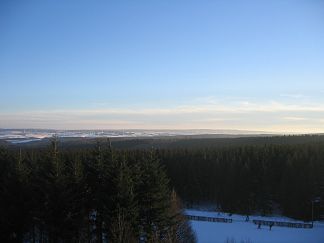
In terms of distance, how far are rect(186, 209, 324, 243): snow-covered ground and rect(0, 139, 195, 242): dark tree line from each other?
1917 centimetres

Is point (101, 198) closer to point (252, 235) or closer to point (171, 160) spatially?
point (252, 235)

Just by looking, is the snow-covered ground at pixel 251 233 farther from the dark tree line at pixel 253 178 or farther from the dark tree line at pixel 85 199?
the dark tree line at pixel 85 199

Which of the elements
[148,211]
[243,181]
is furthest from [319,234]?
[148,211]

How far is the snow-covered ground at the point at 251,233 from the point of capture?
51.2 metres

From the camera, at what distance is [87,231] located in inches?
1243

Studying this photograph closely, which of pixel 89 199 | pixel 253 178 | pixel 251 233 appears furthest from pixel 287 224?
pixel 89 199

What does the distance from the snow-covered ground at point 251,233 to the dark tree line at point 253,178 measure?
9500 mm

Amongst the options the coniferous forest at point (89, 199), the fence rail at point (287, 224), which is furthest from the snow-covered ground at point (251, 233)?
the coniferous forest at point (89, 199)

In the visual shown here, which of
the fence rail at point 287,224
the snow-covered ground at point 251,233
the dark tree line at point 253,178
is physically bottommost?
the fence rail at point 287,224

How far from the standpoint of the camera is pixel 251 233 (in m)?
56.5

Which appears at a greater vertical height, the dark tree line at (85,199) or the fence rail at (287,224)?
the dark tree line at (85,199)

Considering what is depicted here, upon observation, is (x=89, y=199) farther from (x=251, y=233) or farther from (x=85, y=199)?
(x=251, y=233)

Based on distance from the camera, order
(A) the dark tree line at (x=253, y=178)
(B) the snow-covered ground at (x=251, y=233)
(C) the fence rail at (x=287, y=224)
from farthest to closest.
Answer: (A) the dark tree line at (x=253, y=178) < (C) the fence rail at (x=287, y=224) < (B) the snow-covered ground at (x=251, y=233)

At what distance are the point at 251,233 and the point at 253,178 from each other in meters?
27.9
